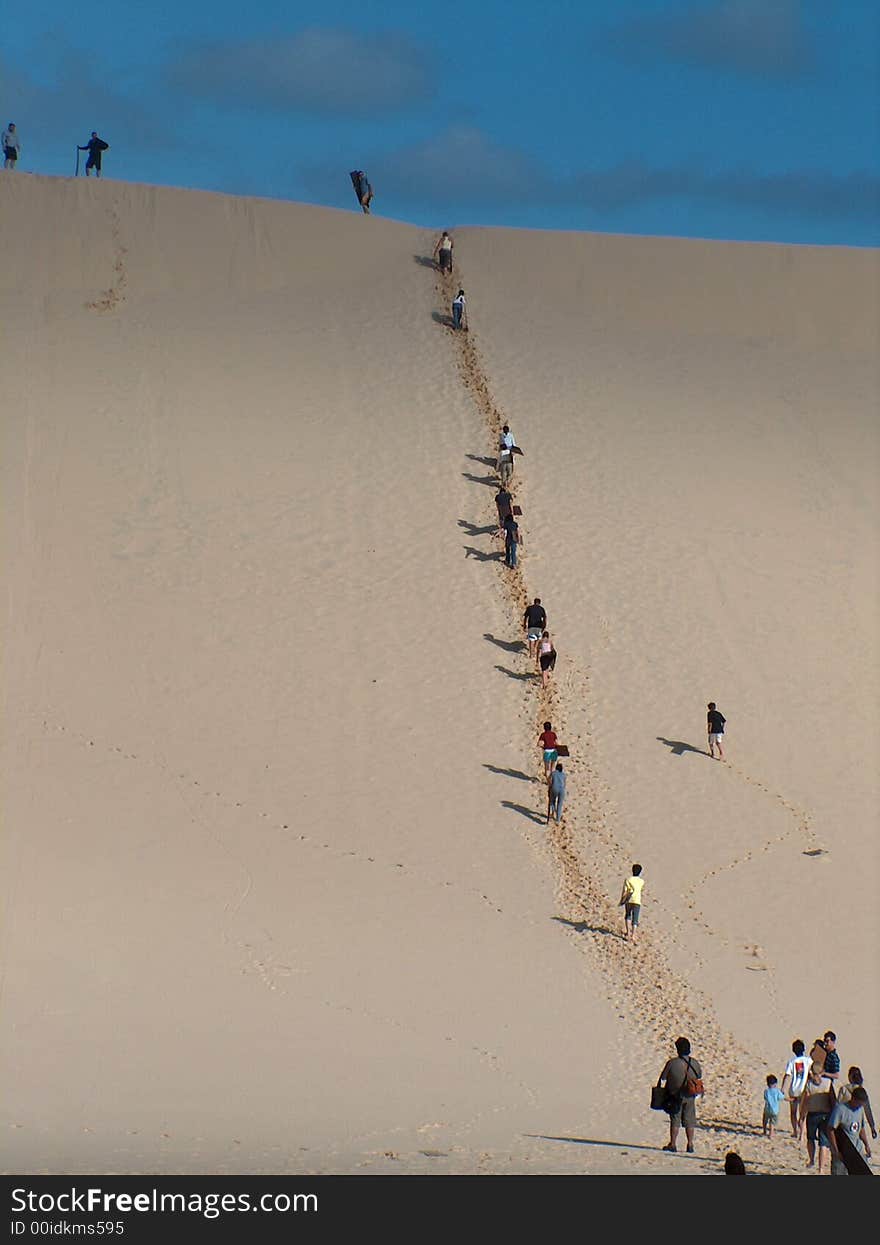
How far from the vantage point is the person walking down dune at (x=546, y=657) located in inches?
995

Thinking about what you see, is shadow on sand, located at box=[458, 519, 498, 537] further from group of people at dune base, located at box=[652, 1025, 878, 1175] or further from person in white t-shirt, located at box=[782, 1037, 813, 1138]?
group of people at dune base, located at box=[652, 1025, 878, 1175]

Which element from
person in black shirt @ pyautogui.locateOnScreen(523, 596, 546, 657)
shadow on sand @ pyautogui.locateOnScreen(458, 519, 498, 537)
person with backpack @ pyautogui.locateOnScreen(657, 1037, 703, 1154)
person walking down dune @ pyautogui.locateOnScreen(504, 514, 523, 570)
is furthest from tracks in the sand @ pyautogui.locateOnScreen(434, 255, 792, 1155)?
shadow on sand @ pyautogui.locateOnScreen(458, 519, 498, 537)

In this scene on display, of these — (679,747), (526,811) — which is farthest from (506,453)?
(526,811)

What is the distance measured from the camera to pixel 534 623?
2581 centimetres

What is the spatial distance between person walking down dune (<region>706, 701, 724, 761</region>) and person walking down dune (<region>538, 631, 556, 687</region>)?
2222mm

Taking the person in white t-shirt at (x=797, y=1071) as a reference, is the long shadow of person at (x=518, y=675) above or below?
above

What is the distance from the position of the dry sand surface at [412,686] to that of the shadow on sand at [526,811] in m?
0.06

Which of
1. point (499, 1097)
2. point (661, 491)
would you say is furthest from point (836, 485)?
point (499, 1097)

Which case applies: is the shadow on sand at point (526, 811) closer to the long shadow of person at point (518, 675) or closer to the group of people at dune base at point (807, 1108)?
the long shadow of person at point (518, 675)

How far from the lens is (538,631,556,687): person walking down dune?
25281 mm

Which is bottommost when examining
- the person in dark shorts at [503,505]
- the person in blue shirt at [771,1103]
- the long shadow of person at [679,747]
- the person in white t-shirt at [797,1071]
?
the person in blue shirt at [771,1103]

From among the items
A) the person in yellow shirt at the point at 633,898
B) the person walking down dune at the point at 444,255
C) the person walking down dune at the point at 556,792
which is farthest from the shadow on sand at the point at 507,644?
the person walking down dune at the point at 444,255

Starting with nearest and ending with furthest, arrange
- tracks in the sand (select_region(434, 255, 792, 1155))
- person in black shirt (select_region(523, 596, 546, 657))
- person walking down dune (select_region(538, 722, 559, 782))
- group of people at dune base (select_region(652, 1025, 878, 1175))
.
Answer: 1. group of people at dune base (select_region(652, 1025, 878, 1175))
2. tracks in the sand (select_region(434, 255, 792, 1155))
3. person walking down dune (select_region(538, 722, 559, 782))
4. person in black shirt (select_region(523, 596, 546, 657))
